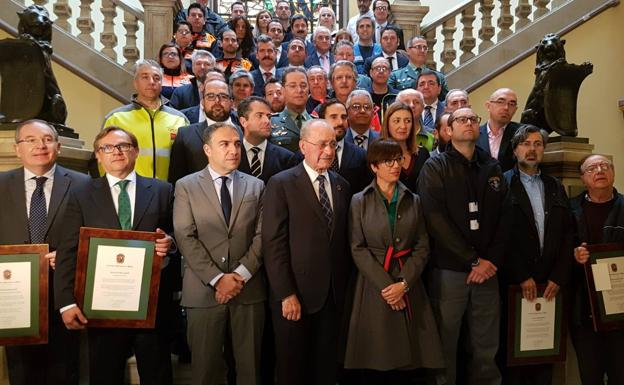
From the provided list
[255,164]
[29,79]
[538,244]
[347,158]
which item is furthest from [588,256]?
[29,79]

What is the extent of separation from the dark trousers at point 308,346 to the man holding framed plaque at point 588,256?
1.64 meters

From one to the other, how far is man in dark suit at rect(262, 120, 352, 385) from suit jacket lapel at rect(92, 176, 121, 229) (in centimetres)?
80

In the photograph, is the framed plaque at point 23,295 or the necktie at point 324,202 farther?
the necktie at point 324,202

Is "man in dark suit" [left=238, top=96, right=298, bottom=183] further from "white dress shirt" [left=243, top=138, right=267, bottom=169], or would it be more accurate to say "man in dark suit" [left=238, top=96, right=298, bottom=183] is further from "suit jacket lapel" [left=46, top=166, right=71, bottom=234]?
"suit jacket lapel" [left=46, top=166, right=71, bottom=234]

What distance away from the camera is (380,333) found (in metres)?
3.15

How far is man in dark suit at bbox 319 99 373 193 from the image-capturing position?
12.1 ft

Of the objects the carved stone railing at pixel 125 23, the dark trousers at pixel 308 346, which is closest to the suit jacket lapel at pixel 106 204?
the dark trousers at pixel 308 346

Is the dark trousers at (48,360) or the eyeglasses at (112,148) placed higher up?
the eyeglasses at (112,148)

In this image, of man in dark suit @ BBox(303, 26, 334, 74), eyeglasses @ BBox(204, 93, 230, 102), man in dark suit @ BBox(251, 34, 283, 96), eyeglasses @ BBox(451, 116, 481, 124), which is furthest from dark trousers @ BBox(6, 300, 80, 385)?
man in dark suit @ BBox(303, 26, 334, 74)

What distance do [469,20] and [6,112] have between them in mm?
5934

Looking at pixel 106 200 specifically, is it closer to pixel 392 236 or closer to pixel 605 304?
pixel 392 236

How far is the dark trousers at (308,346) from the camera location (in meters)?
3.13

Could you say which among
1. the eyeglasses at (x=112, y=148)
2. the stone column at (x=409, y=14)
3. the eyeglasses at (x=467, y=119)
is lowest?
the eyeglasses at (x=112, y=148)

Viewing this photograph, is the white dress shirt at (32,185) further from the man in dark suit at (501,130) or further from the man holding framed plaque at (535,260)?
the man in dark suit at (501,130)
